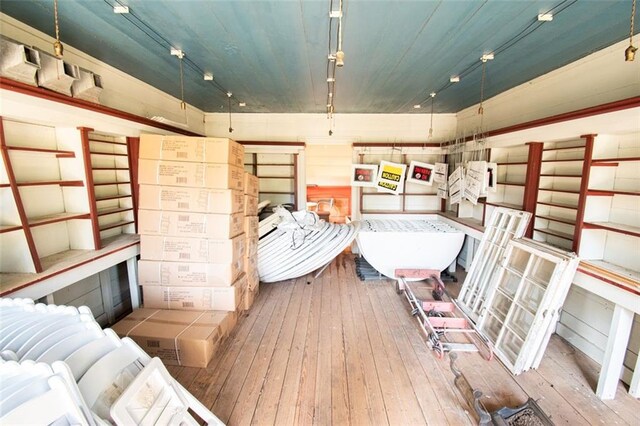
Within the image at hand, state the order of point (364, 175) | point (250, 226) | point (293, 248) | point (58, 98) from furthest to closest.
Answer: point (364, 175) → point (293, 248) → point (250, 226) → point (58, 98)

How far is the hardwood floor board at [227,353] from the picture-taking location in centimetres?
198

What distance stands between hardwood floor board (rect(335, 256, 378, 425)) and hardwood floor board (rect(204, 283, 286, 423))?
835 mm

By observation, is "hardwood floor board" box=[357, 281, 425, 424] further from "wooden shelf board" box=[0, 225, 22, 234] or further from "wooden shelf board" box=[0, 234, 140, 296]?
"wooden shelf board" box=[0, 225, 22, 234]

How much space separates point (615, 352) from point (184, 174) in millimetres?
3763

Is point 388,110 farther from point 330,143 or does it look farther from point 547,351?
point 547,351

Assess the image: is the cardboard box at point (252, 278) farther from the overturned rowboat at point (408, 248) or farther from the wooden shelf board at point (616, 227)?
the wooden shelf board at point (616, 227)

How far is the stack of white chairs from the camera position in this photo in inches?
34.8

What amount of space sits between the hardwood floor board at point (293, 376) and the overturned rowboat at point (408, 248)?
129 cm

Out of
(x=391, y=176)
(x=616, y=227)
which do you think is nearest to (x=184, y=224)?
(x=391, y=176)

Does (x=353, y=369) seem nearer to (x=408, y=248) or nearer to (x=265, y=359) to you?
(x=265, y=359)

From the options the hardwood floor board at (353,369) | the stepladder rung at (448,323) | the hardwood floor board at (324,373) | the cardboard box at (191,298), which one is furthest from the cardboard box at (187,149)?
the stepladder rung at (448,323)

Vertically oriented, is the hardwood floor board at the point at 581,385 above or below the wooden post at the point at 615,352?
below

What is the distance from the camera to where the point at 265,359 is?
227 cm

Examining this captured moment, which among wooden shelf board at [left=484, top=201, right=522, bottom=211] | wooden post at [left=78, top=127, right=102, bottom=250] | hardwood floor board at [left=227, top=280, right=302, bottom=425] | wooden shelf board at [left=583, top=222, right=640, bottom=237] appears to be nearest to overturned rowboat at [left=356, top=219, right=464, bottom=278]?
wooden shelf board at [left=484, top=201, right=522, bottom=211]
